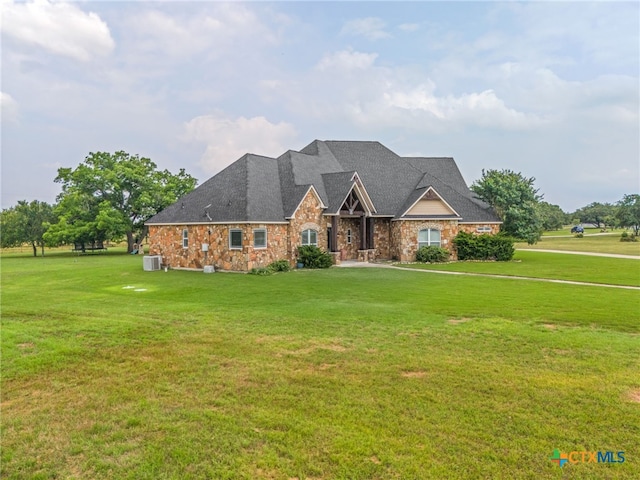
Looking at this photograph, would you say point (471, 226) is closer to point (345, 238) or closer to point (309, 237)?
point (345, 238)

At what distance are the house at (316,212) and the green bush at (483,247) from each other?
0.84 metres

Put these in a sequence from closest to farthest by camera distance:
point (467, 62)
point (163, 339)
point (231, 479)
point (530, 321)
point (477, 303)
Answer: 1. point (231, 479)
2. point (163, 339)
3. point (530, 321)
4. point (477, 303)
5. point (467, 62)

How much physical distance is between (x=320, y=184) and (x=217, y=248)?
9400 mm

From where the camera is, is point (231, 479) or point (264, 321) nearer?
point (231, 479)

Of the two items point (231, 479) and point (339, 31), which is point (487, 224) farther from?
point (231, 479)

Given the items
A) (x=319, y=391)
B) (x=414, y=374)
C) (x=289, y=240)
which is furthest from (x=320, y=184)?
(x=319, y=391)

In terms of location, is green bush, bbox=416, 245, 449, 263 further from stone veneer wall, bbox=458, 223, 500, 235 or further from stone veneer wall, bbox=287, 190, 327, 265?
stone veneer wall, bbox=287, 190, 327, 265

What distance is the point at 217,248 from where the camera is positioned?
23984mm

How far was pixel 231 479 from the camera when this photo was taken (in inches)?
152

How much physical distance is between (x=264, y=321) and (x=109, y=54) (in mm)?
20089

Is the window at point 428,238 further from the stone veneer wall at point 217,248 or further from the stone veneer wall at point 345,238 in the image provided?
the stone veneer wall at point 217,248

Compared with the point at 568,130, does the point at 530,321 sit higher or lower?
lower

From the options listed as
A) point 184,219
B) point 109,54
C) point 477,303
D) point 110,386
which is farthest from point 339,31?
point 110,386

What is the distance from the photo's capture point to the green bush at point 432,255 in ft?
90.4
